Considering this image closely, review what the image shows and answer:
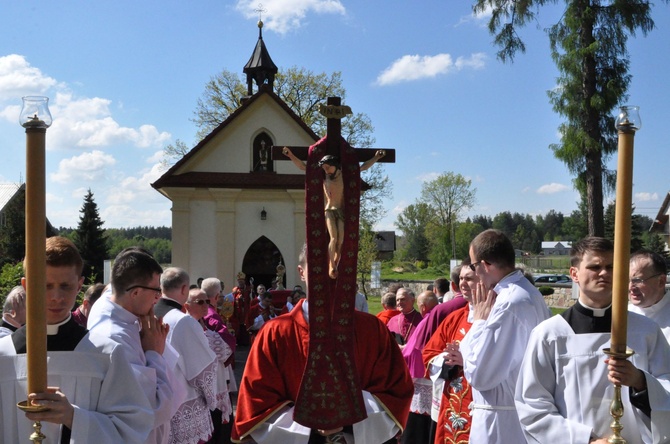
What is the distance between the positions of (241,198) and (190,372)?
1721cm

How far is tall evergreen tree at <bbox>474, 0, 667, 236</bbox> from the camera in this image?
A: 14.8m

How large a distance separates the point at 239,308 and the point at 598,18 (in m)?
10.6

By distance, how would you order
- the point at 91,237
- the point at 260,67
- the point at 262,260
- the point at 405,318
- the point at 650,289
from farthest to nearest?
the point at 91,237, the point at 260,67, the point at 262,260, the point at 405,318, the point at 650,289

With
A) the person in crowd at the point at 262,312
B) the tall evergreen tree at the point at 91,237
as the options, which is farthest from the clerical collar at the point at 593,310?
the tall evergreen tree at the point at 91,237

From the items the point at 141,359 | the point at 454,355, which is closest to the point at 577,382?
the point at 454,355

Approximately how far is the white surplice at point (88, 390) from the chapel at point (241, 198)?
18941 mm

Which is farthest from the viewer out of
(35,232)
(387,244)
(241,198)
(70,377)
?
(387,244)

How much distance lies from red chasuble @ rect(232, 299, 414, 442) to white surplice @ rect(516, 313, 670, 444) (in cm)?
66

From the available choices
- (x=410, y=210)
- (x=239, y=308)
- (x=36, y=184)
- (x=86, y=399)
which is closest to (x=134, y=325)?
(x=86, y=399)

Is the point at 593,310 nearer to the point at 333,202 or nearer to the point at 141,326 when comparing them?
the point at 333,202

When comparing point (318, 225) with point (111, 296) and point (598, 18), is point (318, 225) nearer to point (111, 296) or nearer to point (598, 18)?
point (111, 296)

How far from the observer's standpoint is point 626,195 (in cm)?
237

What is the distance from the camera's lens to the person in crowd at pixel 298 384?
3.46 m

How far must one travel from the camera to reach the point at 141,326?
3.58 metres
